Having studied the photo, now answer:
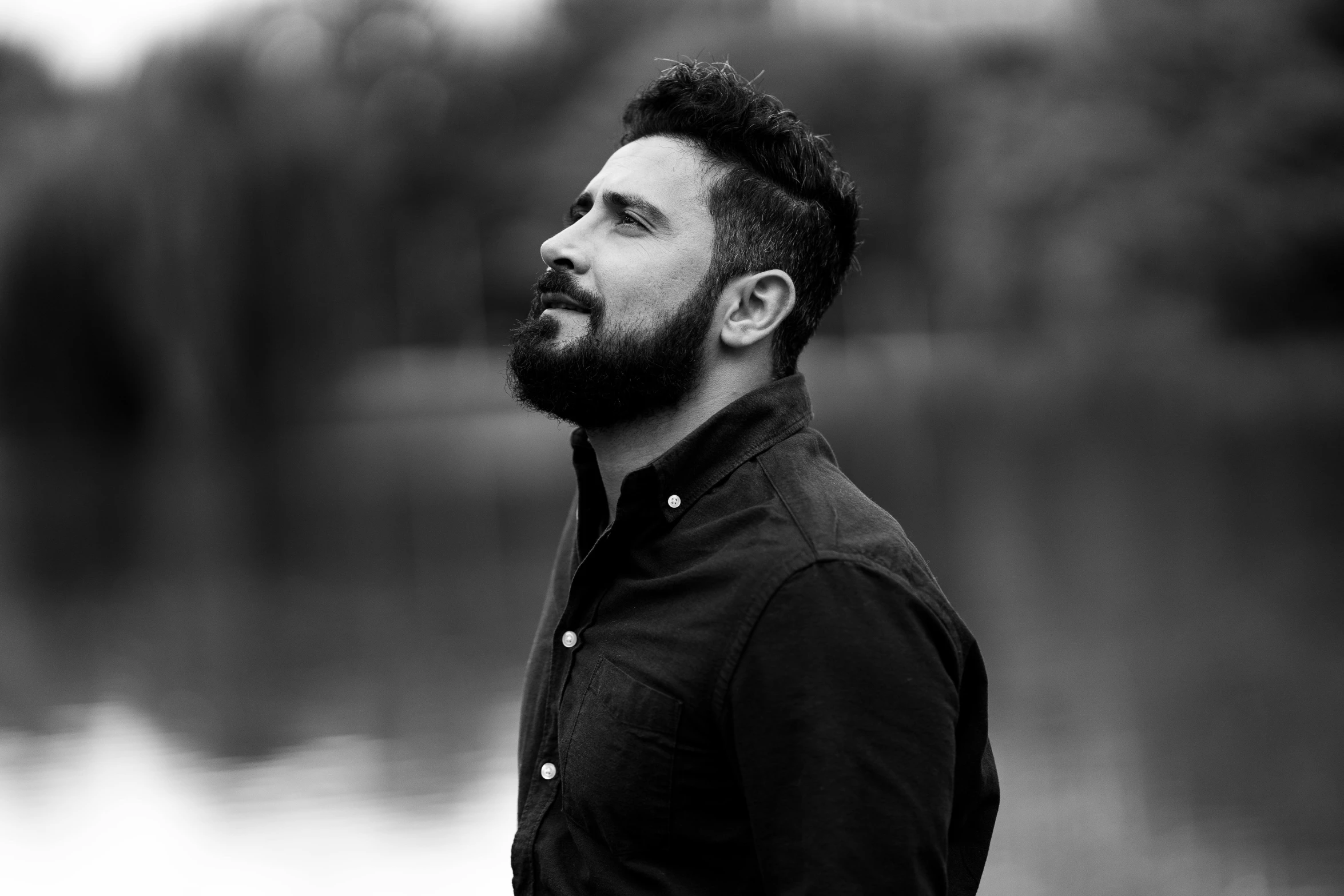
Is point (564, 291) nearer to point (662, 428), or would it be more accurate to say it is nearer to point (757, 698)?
point (662, 428)

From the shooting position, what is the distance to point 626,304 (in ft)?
7.40

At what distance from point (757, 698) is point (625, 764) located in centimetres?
22

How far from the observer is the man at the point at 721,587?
1856mm

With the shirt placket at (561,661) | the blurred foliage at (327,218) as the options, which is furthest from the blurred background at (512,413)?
the shirt placket at (561,661)

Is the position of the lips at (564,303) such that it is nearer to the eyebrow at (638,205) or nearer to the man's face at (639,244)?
the man's face at (639,244)

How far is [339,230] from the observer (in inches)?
1075

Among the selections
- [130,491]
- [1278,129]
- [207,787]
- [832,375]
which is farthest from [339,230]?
[207,787]

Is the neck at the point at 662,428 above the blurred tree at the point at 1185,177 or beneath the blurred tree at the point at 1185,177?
beneath

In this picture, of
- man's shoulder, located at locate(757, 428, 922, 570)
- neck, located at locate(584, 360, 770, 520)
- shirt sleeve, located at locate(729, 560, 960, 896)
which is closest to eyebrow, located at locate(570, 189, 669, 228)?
neck, located at locate(584, 360, 770, 520)

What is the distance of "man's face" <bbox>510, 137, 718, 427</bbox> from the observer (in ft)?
7.32

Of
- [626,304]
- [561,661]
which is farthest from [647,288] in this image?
[561,661]

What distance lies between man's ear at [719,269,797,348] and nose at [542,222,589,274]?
0.21 meters

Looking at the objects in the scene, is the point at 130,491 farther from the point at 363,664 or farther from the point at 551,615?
the point at 551,615

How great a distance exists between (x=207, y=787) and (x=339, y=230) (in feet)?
72.9
